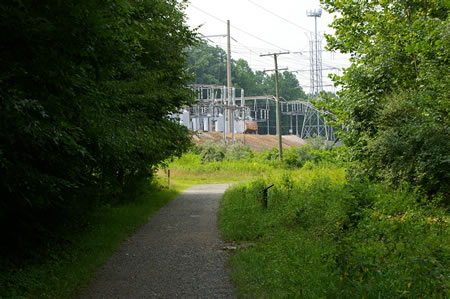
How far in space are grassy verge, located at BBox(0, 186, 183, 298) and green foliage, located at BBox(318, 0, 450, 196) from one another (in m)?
8.04

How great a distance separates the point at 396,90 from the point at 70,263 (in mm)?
12984

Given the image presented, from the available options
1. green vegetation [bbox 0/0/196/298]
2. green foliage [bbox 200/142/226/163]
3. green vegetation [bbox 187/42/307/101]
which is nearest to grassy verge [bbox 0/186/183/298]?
green vegetation [bbox 0/0/196/298]

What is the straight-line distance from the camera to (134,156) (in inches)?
481

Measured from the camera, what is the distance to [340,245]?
22.4 ft

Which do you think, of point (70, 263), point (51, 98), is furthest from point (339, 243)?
point (70, 263)

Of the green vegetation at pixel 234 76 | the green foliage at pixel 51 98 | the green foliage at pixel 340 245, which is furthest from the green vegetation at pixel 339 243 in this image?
the green vegetation at pixel 234 76

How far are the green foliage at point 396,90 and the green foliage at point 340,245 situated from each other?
1154 millimetres

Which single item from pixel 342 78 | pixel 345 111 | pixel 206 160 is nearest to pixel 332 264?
pixel 345 111

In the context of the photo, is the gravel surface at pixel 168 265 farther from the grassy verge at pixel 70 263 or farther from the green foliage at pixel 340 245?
the green foliage at pixel 340 245

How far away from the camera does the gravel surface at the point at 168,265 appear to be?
7.14 meters

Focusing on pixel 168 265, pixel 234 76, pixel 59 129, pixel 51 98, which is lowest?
pixel 168 265

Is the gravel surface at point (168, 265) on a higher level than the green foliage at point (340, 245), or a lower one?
lower

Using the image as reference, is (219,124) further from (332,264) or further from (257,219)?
(332,264)

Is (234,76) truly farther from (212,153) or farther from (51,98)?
A: (51,98)
